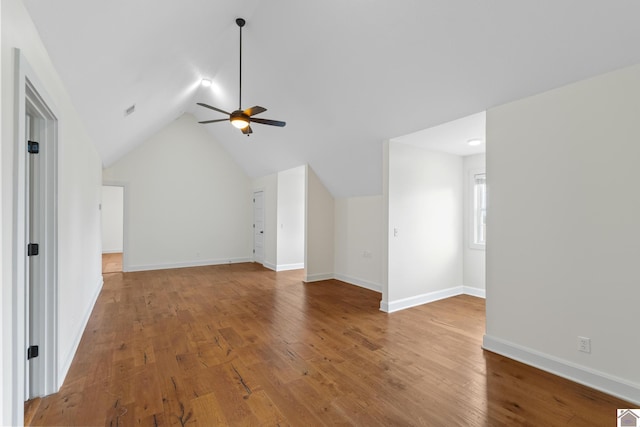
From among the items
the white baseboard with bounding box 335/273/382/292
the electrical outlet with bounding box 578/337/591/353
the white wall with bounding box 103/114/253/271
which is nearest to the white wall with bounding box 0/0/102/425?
the white wall with bounding box 103/114/253/271

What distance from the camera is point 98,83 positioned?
9.08 ft

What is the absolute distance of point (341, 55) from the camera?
3.12 m

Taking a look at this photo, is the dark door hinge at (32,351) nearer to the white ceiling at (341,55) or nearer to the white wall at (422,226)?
the white ceiling at (341,55)

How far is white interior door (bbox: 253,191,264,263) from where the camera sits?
7.82 m

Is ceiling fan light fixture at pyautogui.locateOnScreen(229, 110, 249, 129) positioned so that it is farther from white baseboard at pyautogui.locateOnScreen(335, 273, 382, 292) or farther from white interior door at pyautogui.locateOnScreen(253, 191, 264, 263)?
white interior door at pyautogui.locateOnScreen(253, 191, 264, 263)

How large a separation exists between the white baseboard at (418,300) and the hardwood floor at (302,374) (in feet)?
0.44

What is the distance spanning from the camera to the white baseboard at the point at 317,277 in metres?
5.82

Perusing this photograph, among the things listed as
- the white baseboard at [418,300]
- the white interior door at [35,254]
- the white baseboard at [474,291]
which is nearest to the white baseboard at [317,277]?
the white baseboard at [418,300]

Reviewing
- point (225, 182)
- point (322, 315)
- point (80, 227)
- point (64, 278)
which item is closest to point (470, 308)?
point (322, 315)

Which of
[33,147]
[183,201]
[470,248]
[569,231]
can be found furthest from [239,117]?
[183,201]

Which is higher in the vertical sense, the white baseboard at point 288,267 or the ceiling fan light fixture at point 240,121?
the ceiling fan light fixture at point 240,121

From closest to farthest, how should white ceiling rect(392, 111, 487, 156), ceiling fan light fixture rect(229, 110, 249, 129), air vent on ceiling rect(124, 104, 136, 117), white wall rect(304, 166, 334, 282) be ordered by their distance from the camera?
white ceiling rect(392, 111, 487, 156)
ceiling fan light fixture rect(229, 110, 249, 129)
air vent on ceiling rect(124, 104, 136, 117)
white wall rect(304, 166, 334, 282)

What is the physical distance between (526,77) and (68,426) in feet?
13.9

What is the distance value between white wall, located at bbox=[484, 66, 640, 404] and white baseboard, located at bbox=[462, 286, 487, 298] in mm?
Result: 2100
